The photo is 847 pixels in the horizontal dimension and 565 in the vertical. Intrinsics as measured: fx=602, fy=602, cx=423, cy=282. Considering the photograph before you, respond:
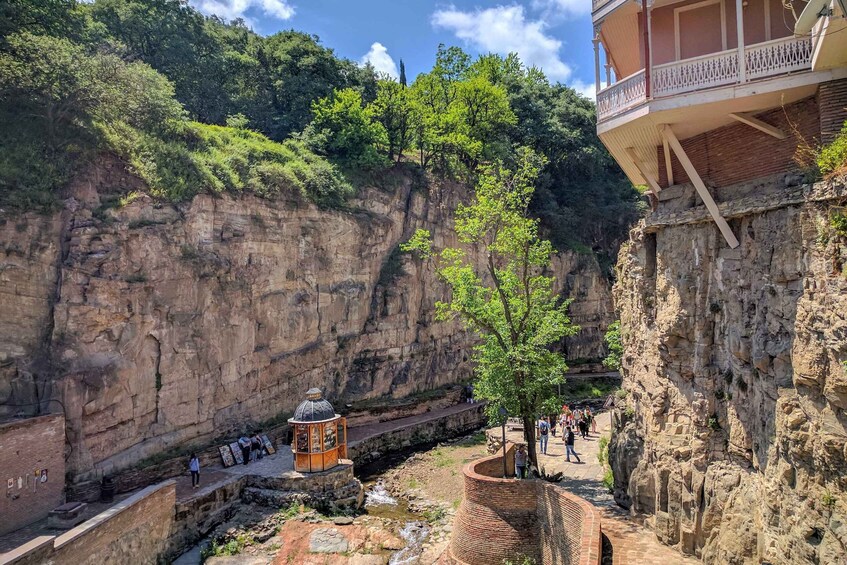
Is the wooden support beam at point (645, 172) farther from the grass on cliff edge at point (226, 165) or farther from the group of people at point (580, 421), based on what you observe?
the grass on cliff edge at point (226, 165)

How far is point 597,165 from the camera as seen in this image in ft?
145

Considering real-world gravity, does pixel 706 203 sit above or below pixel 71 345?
Answer: above

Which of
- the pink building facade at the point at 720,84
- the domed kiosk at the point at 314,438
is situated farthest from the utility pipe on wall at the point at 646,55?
the domed kiosk at the point at 314,438

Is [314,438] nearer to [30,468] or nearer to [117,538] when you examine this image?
[117,538]

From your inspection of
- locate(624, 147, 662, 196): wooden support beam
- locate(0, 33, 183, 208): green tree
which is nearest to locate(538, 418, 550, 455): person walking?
locate(624, 147, 662, 196): wooden support beam

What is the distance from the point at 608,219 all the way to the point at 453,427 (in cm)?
2144

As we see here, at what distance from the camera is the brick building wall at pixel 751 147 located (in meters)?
10.3

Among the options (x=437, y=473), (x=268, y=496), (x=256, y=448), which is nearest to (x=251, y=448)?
(x=256, y=448)

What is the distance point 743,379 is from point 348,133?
24863 millimetres

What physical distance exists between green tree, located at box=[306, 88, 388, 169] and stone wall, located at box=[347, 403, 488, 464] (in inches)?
533

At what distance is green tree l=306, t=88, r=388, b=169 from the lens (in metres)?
31.5

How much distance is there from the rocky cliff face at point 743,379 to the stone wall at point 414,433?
40.4ft

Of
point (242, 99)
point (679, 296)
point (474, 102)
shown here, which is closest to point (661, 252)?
point (679, 296)

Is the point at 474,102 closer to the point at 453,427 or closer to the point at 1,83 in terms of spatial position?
the point at 453,427
